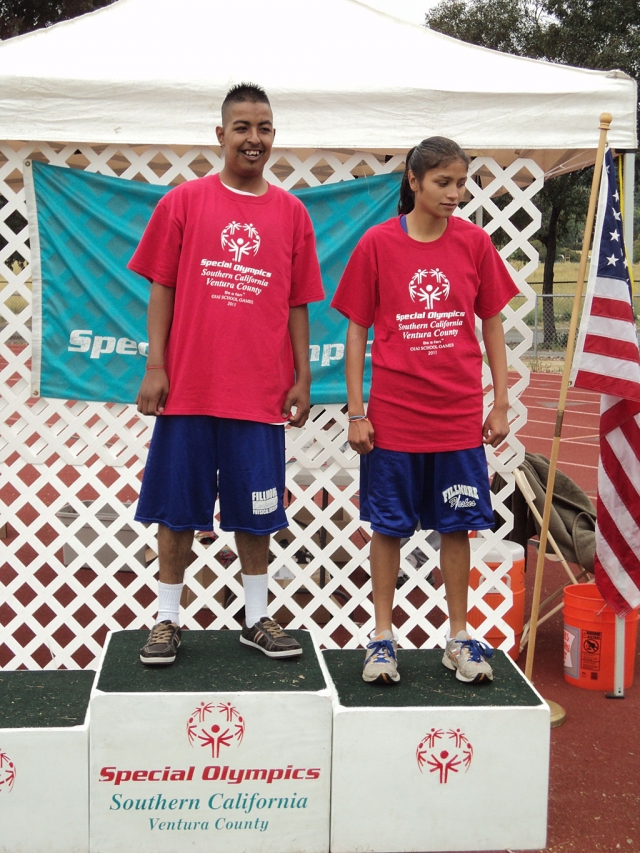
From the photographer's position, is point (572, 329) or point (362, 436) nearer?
point (362, 436)

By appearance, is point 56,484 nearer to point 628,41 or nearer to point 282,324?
point 282,324

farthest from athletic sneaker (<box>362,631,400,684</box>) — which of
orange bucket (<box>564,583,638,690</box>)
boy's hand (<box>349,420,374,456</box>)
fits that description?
orange bucket (<box>564,583,638,690</box>)

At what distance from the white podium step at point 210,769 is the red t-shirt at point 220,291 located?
84 centimetres

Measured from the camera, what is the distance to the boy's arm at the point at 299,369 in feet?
9.88

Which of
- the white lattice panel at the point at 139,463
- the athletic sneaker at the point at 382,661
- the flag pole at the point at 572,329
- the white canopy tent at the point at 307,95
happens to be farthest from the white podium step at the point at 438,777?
the white canopy tent at the point at 307,95

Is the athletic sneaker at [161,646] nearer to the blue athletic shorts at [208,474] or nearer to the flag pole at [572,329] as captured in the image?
the blue athletic shorts at [208,474]

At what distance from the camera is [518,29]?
21422mm

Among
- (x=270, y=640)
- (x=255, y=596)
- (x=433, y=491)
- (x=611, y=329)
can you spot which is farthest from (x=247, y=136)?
(x=611, y=329)

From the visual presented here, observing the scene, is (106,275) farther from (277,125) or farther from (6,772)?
(6,772)

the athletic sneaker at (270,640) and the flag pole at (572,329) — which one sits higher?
the flag pole at (572,329)

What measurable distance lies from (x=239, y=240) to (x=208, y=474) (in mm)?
716

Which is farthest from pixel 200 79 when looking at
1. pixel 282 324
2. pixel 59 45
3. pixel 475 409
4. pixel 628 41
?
pixel 628 41

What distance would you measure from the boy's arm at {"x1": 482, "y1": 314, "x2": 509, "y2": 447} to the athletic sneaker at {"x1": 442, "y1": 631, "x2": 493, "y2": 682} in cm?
63

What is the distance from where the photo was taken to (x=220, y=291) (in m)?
2.87
